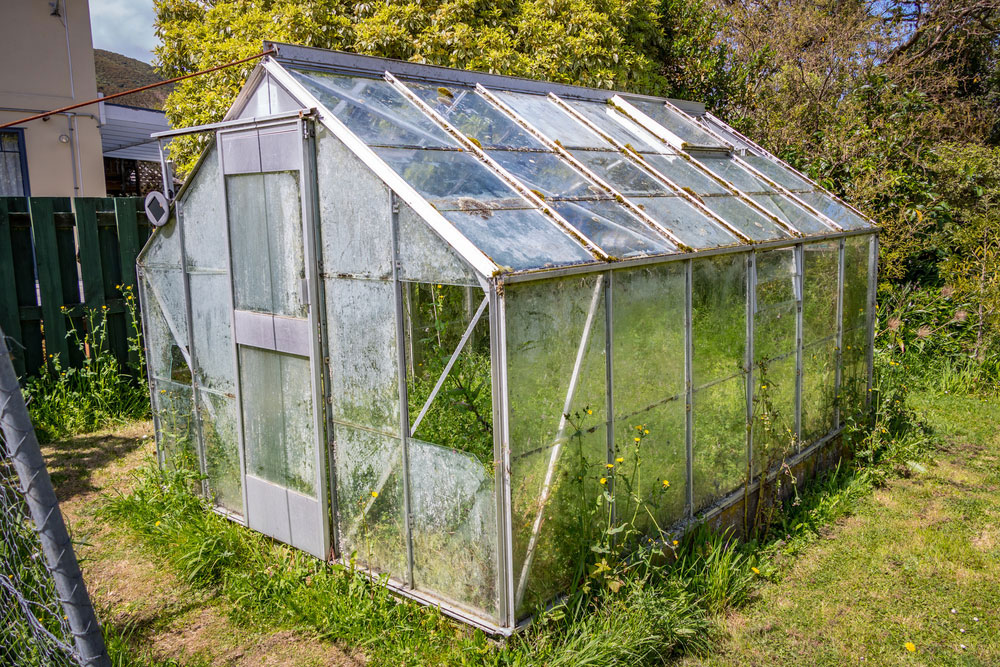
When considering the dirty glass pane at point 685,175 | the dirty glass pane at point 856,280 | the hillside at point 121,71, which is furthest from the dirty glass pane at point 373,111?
the hillside at point 121,71

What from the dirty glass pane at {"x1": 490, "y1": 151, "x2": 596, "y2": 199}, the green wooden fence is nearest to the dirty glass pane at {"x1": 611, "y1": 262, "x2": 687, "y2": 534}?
the dirty glass pane at {"x1": 490, "y1": 151, "x2": 596, "y2": 199}

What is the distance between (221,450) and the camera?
212 inches

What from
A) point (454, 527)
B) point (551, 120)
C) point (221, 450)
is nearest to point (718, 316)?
point (551, 120)

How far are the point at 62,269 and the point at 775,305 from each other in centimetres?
709

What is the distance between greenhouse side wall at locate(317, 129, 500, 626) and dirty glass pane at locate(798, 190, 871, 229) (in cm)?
430

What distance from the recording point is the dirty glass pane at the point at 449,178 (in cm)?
398

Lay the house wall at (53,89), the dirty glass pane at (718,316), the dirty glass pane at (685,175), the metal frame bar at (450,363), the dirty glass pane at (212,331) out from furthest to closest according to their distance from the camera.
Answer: the house wall at (53,89) < the dirty glass pane at (685,175) < the dirty glass pane at (212,331) < the dirty glass pane at (718,316) < the metal frame bar at (450,363)

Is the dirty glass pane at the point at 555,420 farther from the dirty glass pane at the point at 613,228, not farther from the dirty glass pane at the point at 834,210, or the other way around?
the dirty glass pane at the point at 834,210

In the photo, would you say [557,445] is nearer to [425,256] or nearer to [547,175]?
[425,256]

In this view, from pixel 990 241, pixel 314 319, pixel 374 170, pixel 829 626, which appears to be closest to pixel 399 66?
pixel 374 170

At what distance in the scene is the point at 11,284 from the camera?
24.9 ft

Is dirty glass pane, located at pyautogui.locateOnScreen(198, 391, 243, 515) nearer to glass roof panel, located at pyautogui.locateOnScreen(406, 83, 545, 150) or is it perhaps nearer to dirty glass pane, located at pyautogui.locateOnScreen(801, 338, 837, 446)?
glass roof panel, located at pyautogui.locateOnScreen(406, 83, 545, 150)

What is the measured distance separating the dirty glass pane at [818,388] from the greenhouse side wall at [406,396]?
136 inches

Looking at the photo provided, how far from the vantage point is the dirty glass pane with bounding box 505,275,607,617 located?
3.61 metres
